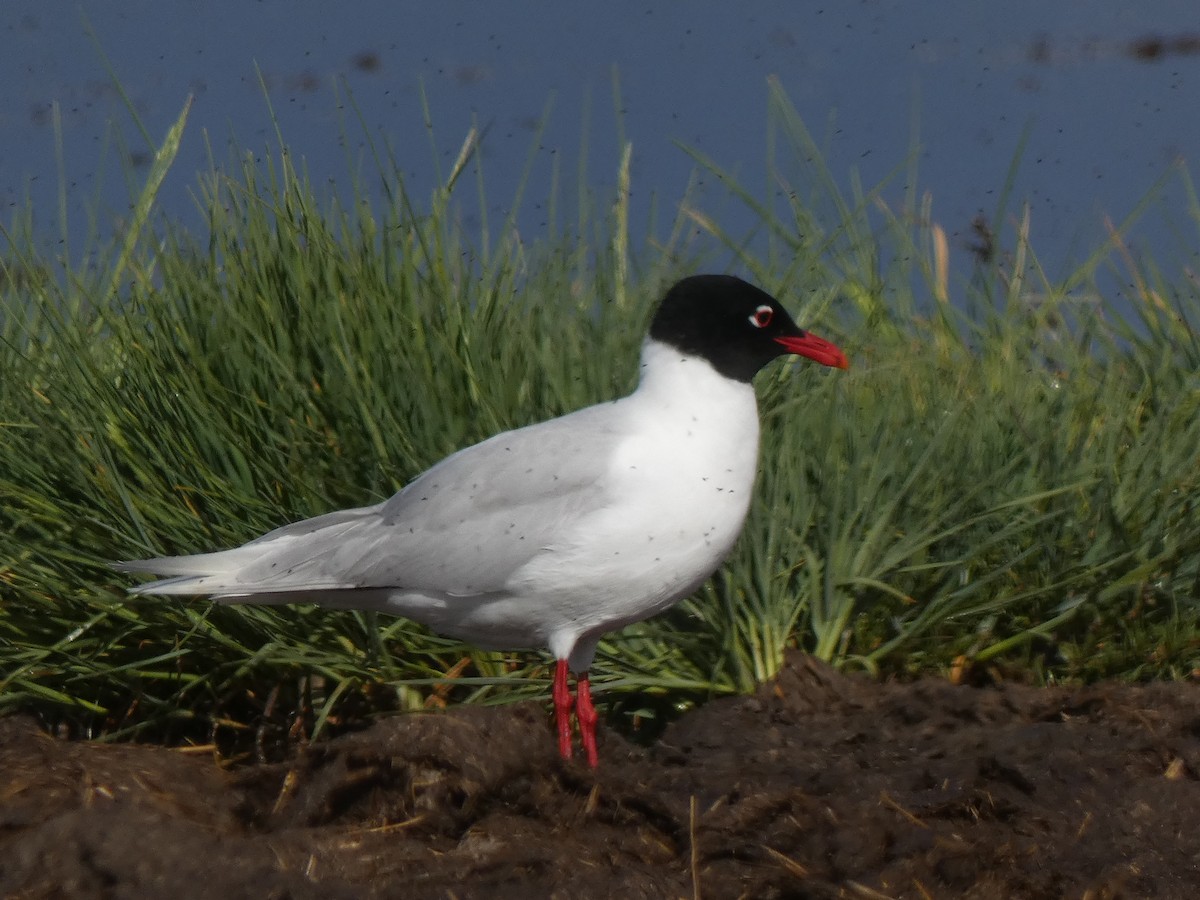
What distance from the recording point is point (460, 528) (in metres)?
4.02

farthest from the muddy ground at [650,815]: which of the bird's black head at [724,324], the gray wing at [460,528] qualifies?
the bird's black head at [724,324]

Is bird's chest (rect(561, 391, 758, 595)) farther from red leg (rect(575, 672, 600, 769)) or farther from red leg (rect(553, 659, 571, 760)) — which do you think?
red leg (rect(575, 672, 600, 769))

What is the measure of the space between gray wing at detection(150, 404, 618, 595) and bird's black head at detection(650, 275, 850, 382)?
27cm

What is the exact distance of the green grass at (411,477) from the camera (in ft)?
15.0

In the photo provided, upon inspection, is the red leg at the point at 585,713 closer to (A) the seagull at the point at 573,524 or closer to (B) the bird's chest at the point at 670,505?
(A) the seagull at the point at 573,524

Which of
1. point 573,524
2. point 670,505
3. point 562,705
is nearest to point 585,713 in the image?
point 562,705

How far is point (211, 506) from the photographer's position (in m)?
4.79

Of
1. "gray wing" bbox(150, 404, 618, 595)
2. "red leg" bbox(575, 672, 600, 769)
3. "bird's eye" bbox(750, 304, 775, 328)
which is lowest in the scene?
"red leg" bbox(575, 672, 600, 769)

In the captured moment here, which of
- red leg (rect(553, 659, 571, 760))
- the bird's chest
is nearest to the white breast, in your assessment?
the bird's chest

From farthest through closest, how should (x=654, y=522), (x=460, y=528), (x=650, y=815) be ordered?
1. (x=460, y=528)
2. (x=654, y=522)
3. (x=650, y=815)

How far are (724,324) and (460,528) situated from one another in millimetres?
860

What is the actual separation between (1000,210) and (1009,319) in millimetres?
587

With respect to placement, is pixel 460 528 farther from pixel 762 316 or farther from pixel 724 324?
pixel 762 316

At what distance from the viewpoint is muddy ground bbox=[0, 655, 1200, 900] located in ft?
10.1
